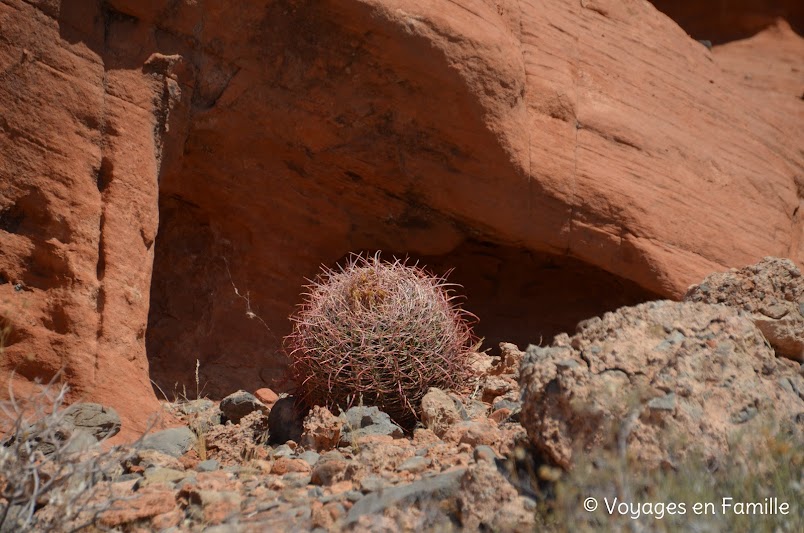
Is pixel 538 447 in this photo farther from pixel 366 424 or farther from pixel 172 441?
pixel 172 441

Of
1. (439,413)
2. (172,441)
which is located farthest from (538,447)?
(172,441)

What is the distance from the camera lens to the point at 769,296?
4707 mm

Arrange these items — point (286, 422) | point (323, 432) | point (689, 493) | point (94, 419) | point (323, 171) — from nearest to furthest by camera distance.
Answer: point (689, 493) < point (323, 432) < point (94, 419) < point (286, 422) < point (323, 171)

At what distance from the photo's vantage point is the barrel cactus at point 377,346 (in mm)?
5004

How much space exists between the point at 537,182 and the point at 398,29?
166cm

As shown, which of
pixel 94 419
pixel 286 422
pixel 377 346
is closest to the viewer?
pixel 94 419

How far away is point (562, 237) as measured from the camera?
6.99 metres

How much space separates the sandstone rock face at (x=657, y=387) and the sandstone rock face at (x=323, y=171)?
2.78 meters

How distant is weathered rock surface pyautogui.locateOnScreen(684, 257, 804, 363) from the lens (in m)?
4.44

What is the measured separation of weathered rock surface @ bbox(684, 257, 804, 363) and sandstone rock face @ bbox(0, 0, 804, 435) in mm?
2195

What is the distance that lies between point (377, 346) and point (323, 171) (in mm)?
→ 2314

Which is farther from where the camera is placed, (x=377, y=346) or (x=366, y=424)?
(x=377, y=346)

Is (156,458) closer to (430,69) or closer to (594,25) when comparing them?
(430,69)

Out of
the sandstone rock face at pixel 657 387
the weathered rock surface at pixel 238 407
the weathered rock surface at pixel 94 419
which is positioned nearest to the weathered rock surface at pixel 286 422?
the weathered rock surface at pixel 238 407
